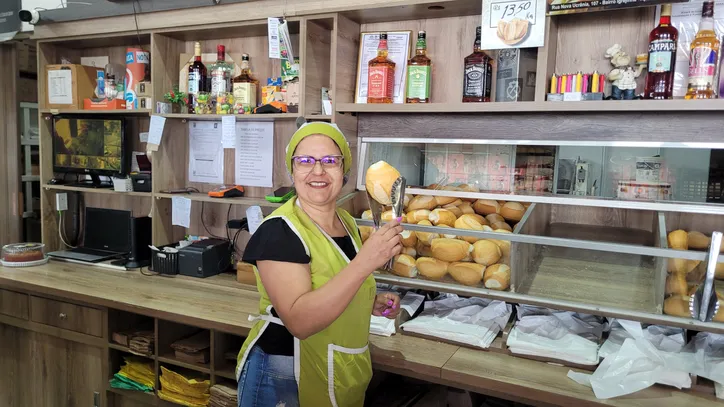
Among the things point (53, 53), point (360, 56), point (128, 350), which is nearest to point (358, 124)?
point (360, 56)

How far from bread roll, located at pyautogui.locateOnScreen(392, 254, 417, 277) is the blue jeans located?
58cm

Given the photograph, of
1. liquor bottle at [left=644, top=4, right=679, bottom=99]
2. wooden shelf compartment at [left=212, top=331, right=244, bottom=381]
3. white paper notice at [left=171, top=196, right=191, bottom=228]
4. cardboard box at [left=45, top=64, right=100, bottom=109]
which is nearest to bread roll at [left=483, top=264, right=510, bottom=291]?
liquor bottle at [left=644, top=4, right=679, bottom=99]

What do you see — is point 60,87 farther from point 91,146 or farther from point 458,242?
point 458,242

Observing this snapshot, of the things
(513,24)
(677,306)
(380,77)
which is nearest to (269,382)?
(677,306)

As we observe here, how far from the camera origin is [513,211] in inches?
74.6

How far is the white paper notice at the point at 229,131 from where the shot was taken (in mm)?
2658

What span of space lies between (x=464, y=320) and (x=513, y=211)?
424mm

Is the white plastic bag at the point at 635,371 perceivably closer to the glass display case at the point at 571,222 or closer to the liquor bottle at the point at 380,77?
the glass display case at the point at 571,222

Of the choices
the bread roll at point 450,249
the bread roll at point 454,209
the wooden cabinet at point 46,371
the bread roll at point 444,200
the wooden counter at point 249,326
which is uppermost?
the bread roll at point 444,200

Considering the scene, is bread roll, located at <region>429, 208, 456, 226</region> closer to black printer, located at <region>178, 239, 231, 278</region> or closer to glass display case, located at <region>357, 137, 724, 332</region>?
glass display case, located at <region>357, 137, 724, 332</region>

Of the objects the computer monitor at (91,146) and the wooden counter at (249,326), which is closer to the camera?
the wooden counter at (249,326)

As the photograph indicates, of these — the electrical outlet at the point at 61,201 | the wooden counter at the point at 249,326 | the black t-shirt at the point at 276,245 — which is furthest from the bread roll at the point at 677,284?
the electrical outlet at the point at 61,201

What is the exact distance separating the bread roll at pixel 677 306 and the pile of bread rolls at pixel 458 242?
455mm

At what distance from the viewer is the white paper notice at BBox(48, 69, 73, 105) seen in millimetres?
3061
